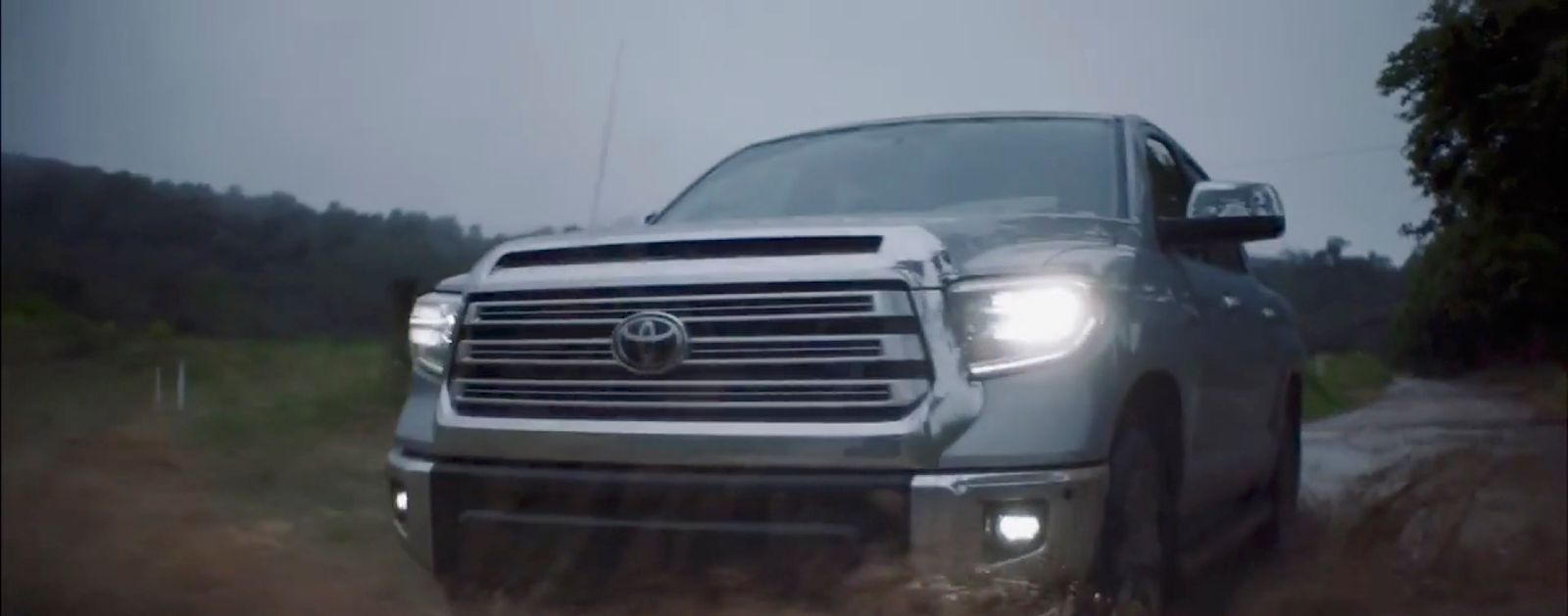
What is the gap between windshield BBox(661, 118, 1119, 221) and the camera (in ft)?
14.3

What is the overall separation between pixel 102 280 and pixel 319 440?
0.76m

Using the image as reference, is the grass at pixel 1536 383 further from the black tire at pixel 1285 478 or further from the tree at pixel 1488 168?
the black tire at pixel 1285 478

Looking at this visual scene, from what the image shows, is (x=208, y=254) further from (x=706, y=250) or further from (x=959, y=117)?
(x=959, y=117)

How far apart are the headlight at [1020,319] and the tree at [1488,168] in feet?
5.46

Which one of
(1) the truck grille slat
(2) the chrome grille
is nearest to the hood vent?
(2) the chrome grille

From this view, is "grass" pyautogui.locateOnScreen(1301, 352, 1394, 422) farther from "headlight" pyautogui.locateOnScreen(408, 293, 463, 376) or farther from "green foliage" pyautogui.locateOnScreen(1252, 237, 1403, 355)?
"headlight" pyautogui.locateOnScreen(408, 293, 463, 376)

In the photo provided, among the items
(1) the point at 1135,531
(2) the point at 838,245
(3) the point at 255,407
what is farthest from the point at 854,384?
(3) the point at 255,407

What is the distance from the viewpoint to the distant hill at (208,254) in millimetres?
3967

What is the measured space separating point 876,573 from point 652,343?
2.38 feet

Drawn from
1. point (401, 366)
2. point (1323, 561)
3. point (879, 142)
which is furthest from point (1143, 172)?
point (401, 366)

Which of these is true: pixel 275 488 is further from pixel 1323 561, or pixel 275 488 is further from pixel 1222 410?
pixel 1323 561

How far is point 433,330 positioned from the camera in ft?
13.6

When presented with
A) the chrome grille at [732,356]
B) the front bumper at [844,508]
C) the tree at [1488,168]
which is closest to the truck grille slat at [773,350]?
the chrome grille at [732,356]

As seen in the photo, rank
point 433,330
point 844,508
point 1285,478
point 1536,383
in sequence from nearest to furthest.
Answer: point 844,508 < point 433,330 < point 1536,383 < point 1285,478
